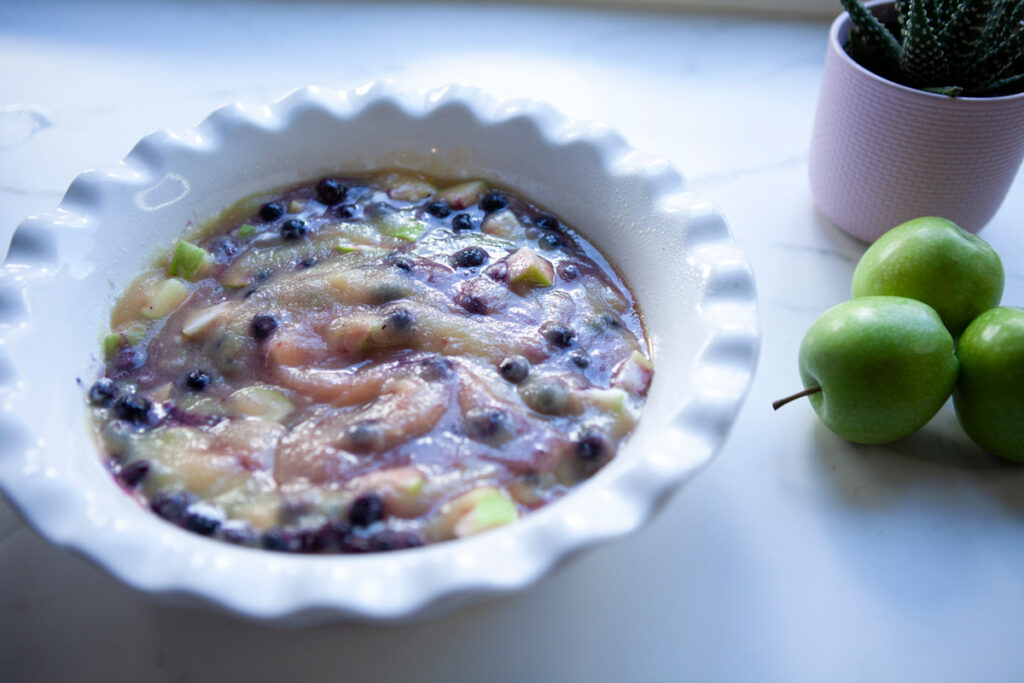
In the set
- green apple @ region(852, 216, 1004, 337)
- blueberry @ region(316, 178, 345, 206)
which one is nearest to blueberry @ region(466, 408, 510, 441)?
blueberry @ region(316, 178, 345, 206)

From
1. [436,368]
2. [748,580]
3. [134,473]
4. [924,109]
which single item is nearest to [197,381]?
[134,473]

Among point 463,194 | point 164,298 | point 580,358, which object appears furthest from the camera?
point 463,194

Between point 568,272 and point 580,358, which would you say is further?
point 568,272

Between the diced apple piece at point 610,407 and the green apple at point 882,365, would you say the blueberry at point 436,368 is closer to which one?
the diced apple piece at point 610,407

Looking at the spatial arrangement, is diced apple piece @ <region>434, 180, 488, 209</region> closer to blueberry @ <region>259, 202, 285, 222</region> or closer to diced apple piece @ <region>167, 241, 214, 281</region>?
blueberry @ <region>259, 202, 285, 222</region>

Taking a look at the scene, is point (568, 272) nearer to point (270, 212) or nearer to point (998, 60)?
point (270, 212)

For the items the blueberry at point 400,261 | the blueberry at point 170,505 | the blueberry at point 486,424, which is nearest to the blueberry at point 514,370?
the blueberry at point 486,424

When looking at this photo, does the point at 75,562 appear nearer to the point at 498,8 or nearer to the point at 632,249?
the point at 632,249
